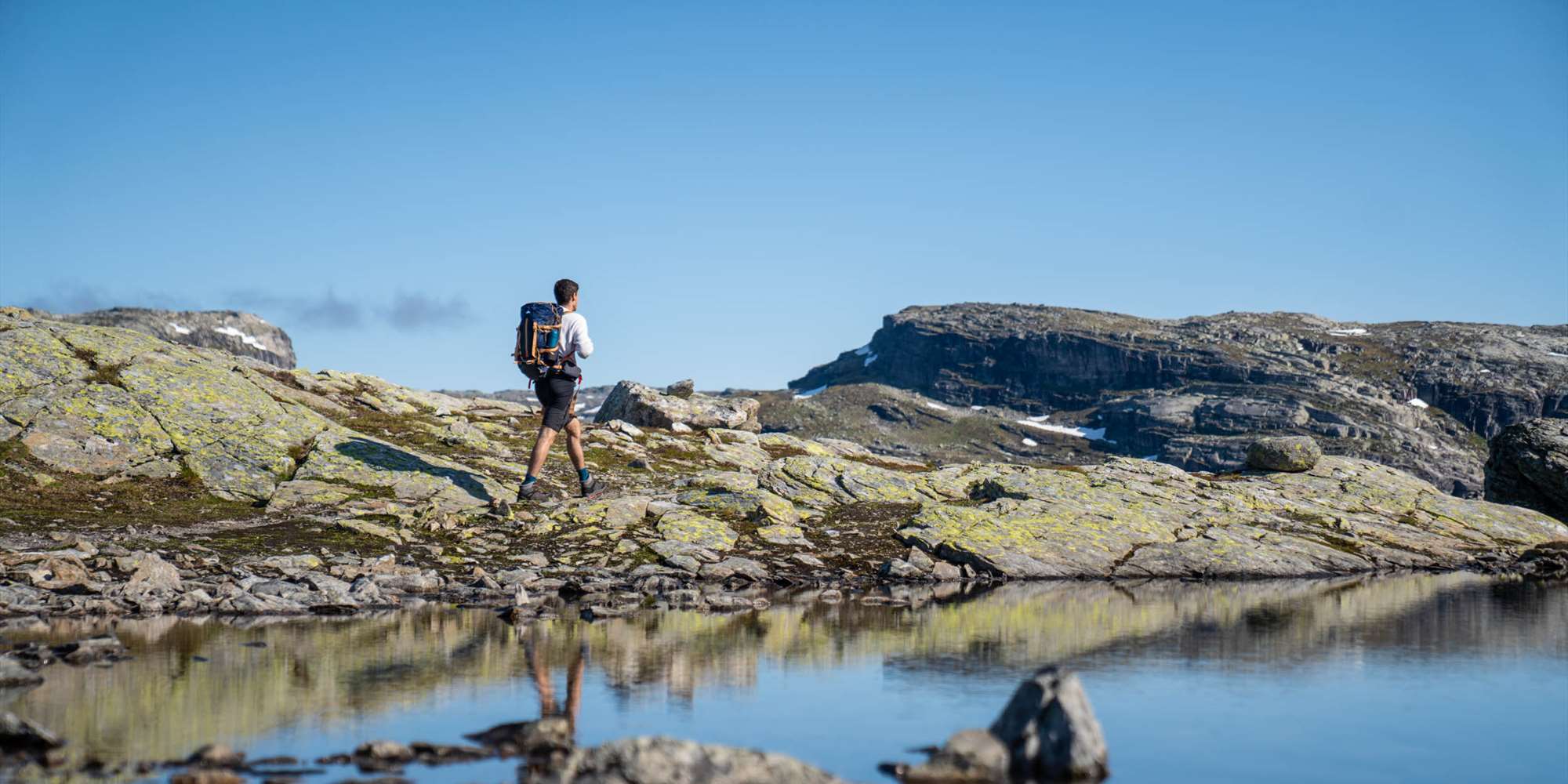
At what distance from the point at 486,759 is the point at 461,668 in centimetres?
473

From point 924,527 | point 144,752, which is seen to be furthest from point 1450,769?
point 924,527

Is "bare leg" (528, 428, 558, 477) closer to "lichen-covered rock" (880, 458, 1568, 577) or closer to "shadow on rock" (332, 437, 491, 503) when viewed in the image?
"shadow on rock" (332, 437, 491, 503)

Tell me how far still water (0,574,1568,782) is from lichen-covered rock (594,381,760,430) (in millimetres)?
26429

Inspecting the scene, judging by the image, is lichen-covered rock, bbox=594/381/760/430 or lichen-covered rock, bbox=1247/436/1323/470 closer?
lichen-covered rock, bbox=594/381/760/430

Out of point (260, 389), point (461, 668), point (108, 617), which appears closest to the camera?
point (461, 668)

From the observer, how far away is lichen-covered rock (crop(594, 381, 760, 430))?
4872 cm

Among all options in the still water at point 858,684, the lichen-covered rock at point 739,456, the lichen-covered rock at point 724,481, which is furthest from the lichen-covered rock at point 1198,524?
the still water at point 858,684

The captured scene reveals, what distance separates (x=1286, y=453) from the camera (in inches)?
1953

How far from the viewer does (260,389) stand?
1331 inches

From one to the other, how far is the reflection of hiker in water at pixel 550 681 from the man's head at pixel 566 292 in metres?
11.1

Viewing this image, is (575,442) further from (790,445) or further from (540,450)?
(790,445)

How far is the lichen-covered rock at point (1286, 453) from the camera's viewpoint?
4941 cm

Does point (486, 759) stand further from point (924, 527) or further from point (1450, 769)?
point (924, 527)

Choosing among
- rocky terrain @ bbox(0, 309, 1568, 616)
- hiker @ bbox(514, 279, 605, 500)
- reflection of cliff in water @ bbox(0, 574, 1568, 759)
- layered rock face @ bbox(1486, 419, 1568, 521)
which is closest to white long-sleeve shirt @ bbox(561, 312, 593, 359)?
hiker @ bbox(514, 279, 605, 500)
